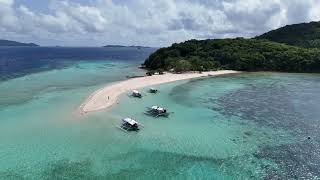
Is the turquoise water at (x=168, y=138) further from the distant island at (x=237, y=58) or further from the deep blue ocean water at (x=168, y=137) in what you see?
the distant island at (x=237, y=58)

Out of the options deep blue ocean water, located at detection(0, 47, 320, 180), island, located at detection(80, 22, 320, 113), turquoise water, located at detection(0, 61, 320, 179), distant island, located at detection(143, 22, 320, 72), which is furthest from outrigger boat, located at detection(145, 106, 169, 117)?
distant island, located at detection(143, 22, 320, 72)

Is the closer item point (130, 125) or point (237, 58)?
point (130, 125)

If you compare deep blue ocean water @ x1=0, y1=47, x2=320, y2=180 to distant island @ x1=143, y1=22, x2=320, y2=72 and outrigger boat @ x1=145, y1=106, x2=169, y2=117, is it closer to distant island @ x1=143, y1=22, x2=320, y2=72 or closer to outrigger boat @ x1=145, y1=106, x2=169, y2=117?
outrigger boat @ x1=145, y1=106, x2=169, y2=117

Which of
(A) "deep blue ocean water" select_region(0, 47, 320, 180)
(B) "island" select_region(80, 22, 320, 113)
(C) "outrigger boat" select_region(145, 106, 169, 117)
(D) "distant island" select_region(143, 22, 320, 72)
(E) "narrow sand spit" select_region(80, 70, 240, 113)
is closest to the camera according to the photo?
(A) "deep blue ocean water" select_region(0, 47, 320, 180)

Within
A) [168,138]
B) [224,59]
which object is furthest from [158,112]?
[224,59]

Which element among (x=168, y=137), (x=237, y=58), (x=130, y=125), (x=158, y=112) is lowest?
(x=168, y=137)

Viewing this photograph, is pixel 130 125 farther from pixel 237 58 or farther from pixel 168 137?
pixel 237 58

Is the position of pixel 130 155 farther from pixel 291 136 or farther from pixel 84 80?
pixel 84 80
